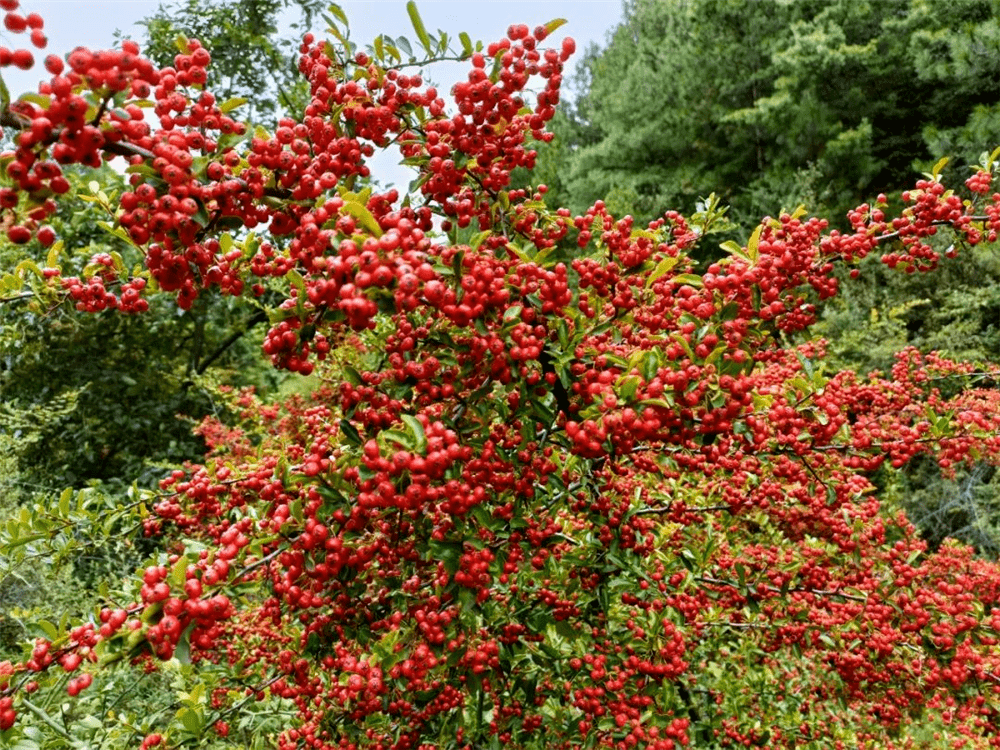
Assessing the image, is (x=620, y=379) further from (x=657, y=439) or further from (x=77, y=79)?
(x=77, y=79)

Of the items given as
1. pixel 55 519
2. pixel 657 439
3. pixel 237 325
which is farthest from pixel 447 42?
pixel 237 325

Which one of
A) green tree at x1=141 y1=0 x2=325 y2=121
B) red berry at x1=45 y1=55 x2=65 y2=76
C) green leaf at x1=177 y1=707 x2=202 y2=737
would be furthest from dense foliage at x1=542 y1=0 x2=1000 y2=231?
red berry at x1=45 y1=55 x2=65 y2=76

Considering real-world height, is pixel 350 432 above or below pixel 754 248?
below

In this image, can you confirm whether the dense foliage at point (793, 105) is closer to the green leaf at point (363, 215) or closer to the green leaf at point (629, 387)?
the green leaf at point (629, 387)

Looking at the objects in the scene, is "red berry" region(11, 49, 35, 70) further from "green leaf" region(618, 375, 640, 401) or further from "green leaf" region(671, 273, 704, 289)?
"green leaf" region(671, 273, 704, 289)

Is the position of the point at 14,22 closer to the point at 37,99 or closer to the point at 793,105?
the point at 37,99

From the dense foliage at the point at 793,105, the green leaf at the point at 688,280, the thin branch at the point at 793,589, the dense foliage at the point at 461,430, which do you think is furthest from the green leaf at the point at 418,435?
the dense foliage at the point at 793,105

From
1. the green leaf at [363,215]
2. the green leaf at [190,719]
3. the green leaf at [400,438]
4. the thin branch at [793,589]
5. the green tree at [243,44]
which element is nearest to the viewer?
the green leaf at [363,215]

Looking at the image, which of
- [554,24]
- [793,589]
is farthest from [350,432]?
[793,589]

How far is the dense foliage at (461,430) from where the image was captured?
160 cm

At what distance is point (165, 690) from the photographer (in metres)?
4.84

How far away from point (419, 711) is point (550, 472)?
1.07 m

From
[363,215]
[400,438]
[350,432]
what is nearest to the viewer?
[363,215]

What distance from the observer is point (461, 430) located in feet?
6.32
